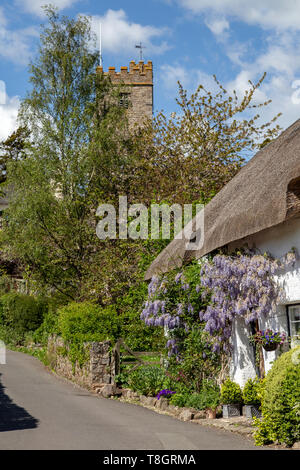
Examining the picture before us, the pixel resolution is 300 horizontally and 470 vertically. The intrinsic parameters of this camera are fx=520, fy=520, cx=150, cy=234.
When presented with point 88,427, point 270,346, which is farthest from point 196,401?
point 88,427

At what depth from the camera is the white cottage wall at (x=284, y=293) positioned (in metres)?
7.66

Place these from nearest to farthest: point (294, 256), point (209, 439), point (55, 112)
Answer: point (209, 439), point (294, 256), point (55, 112)

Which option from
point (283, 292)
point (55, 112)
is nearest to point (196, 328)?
point (283, 292)

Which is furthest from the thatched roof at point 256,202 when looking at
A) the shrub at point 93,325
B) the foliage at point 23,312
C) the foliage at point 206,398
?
the foliage at point 23,312

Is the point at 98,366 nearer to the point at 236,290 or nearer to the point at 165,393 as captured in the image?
the point at 165,393

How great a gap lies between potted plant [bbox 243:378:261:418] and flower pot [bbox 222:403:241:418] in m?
0.23

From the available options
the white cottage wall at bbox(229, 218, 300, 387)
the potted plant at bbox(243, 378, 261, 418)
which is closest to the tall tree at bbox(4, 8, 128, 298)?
the white cottage wall at bbox(229, 218, 300, 387)

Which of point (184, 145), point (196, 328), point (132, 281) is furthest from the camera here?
point (184, 145)

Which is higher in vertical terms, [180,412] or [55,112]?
[55,112]

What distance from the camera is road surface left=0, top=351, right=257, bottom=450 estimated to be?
20.7 feet

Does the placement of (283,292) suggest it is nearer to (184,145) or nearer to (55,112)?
(184,145)

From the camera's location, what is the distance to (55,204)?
63.3 ft

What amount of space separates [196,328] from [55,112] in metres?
13.3

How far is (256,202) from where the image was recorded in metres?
8.10
